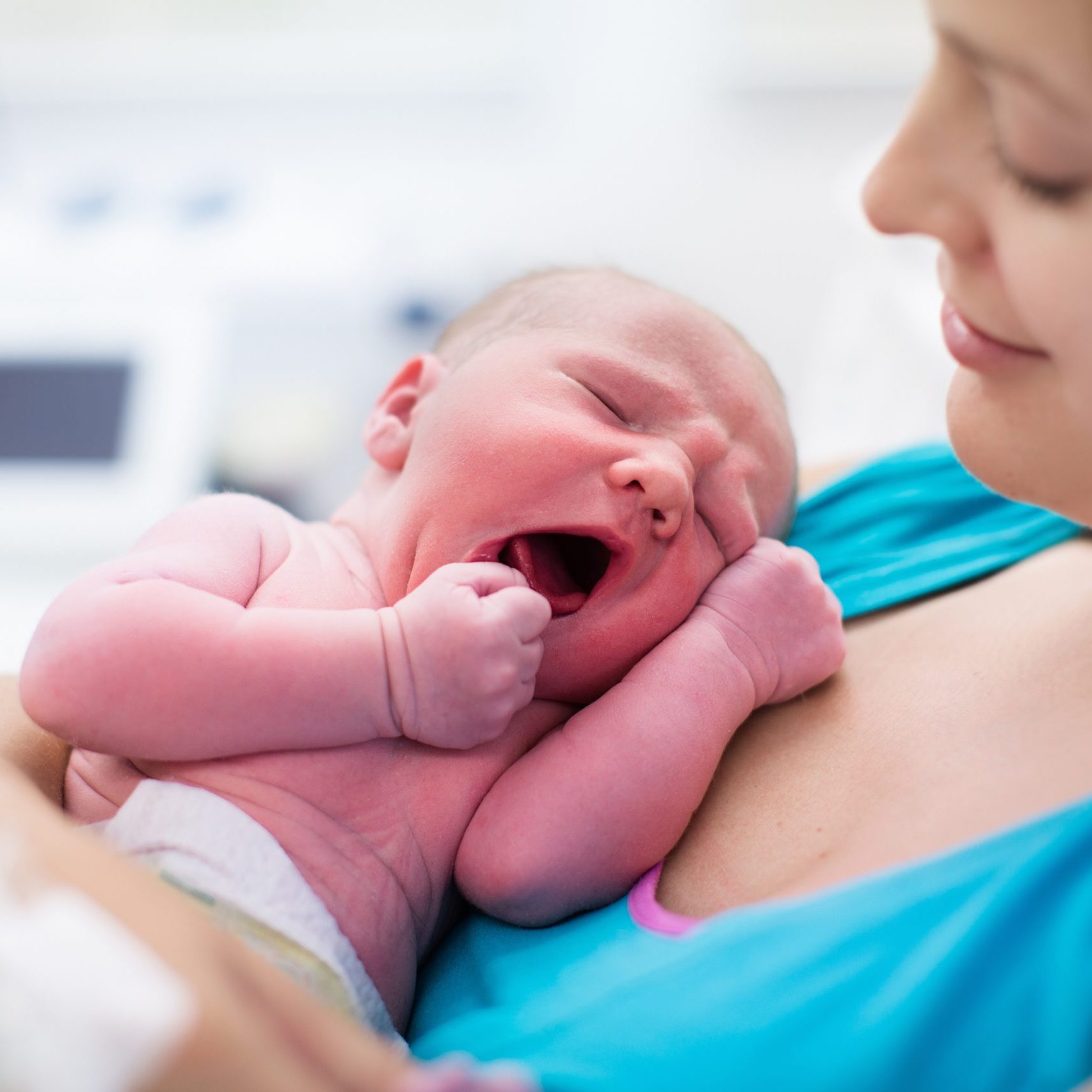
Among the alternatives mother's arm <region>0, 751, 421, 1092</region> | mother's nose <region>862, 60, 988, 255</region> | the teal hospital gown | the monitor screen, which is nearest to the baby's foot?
mother's arm <region>0, 751, 421, 1092</region>

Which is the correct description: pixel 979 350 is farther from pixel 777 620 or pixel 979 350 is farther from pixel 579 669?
pixel 579 669

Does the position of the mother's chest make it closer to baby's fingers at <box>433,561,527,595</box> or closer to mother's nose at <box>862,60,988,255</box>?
baby's fingers at <box>433,561,527,595</box>

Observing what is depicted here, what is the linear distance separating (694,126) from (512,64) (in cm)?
63

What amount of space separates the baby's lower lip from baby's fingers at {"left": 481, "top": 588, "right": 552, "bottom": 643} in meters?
0.36

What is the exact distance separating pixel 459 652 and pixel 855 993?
35 centimetres

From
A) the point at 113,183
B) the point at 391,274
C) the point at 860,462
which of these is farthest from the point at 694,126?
the point at 860,462

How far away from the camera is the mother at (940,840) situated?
63cm

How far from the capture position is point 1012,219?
0.68 meters

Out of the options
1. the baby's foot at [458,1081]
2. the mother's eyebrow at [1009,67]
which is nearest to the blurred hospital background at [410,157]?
the mother's eyebrow at [1009,67]

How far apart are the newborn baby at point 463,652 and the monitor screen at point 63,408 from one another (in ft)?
4.68

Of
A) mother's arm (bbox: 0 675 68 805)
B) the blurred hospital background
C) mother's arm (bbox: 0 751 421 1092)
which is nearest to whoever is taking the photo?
mother's arm (bbox: 0 751 421 1092)

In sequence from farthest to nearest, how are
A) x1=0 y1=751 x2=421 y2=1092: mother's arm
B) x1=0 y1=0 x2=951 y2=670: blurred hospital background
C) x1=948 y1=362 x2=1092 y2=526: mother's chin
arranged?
x1=0 y1=0 x2=951 y2=670: blurred hospital background → x1=948 y1=362 x2=1092 y2=526: mother's chin → x1=0 y1=751 x2=421 y2=1092: mother's arm

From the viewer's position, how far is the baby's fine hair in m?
1.06

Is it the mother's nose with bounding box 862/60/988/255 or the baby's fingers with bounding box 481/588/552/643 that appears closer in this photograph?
the mother's nose with bounding box 862/60/988/255
